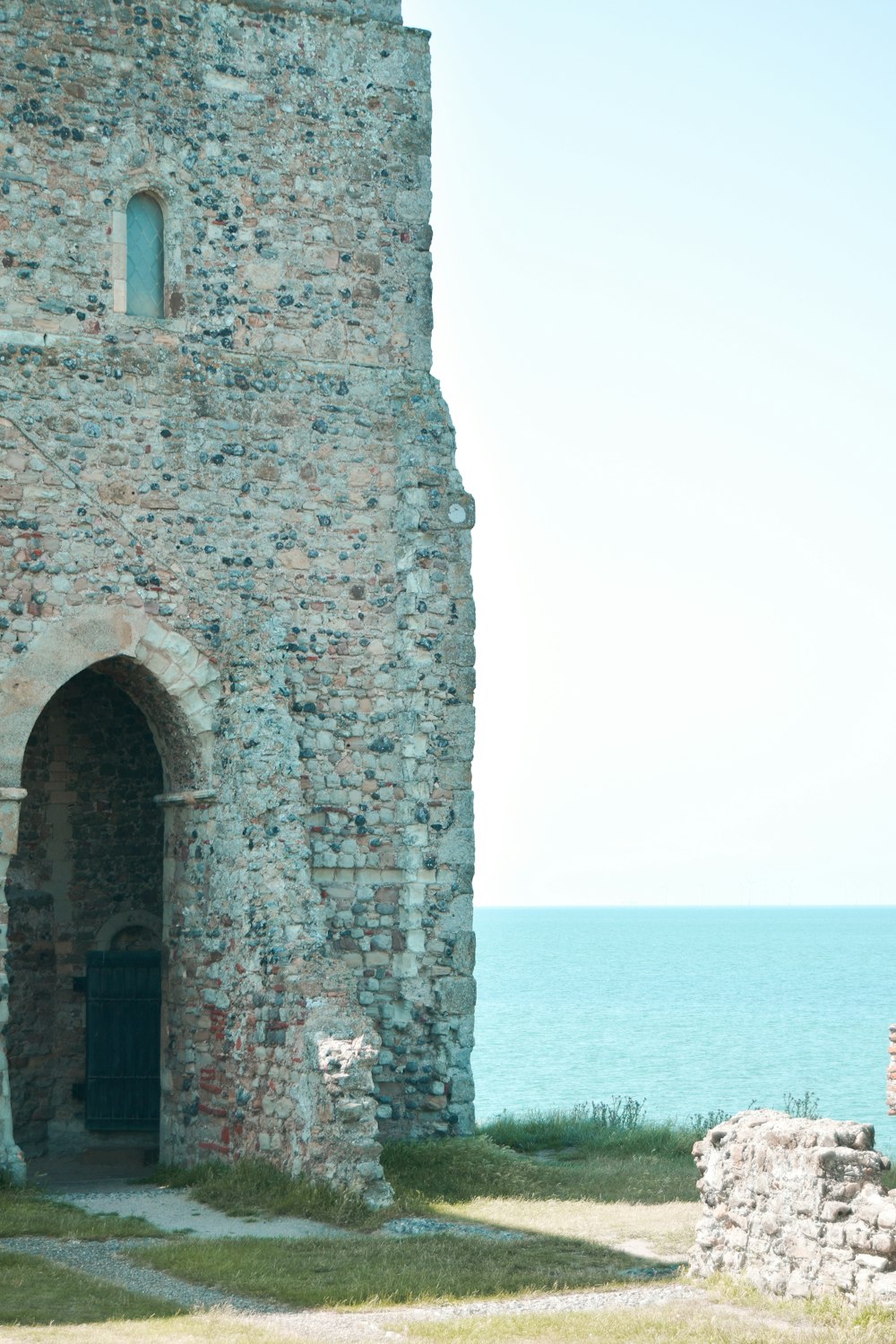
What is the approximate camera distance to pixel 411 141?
17.1 meters

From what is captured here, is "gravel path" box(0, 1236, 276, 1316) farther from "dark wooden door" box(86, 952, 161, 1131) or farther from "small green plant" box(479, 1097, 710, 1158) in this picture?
"small green plant" box(479, 1097, 710, 1158)

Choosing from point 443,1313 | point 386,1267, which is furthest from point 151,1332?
point 386,1267

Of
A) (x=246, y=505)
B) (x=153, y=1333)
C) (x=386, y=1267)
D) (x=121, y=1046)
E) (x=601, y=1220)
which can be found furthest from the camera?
(x=121, y=1046)

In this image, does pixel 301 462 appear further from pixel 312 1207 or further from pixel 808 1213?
pixel 808 1213

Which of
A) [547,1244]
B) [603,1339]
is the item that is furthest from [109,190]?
[603,1339]

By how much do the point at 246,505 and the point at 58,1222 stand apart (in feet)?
21.7

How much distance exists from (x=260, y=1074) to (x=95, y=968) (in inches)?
166

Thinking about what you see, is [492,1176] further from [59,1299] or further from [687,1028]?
[687,1028]

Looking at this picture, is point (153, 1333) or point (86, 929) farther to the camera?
point (86, 929)

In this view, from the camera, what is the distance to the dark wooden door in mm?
17641

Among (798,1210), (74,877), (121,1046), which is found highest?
(74,877)

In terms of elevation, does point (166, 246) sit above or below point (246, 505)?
above

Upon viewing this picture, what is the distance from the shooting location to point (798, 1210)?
10.1m

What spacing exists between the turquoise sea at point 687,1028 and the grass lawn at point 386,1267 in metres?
13.3
